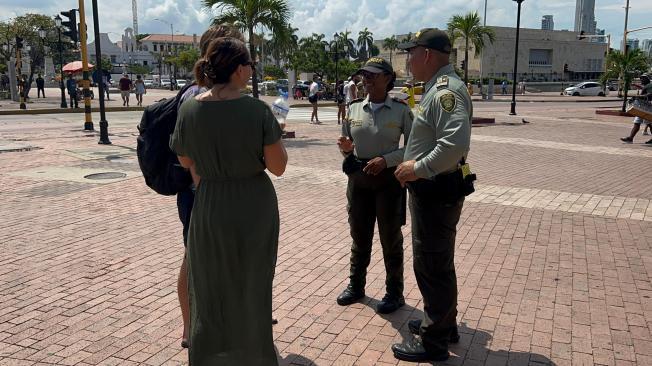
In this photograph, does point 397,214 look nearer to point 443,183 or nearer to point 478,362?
point 443,183

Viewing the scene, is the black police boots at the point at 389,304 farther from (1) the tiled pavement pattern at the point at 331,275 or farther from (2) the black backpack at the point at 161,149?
(2) the black backpack at the point at 161,149

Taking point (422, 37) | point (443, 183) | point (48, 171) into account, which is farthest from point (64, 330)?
point (48, 171)

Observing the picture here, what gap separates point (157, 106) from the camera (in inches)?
124

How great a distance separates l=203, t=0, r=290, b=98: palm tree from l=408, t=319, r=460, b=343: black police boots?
10.7m

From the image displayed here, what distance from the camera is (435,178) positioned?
10.6ft

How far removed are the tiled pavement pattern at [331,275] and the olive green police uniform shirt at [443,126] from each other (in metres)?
1.29

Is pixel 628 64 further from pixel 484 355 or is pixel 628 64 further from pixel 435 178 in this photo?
pixel 435 178

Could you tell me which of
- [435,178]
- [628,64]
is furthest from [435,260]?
[628,64]

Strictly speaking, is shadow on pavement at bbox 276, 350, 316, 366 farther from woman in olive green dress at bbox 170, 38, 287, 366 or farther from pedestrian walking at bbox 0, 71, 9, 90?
pedestrian walking at bbox 0, 71, 9, 90

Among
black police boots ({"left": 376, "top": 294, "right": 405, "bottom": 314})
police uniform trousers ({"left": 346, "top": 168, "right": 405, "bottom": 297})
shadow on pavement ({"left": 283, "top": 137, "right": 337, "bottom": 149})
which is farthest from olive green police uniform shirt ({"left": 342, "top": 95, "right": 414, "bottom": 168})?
shadow on pavement ({"left": 283, "top": 137, "right": 337, "bottom": 149})

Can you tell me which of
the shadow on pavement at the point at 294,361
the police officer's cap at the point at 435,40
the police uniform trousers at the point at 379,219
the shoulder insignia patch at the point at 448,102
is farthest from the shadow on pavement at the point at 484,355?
the police officer's cap at the point at 435,40

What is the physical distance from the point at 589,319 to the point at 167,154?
10.4 feet

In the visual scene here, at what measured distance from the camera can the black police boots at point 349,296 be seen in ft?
14.1

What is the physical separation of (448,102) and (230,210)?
1.33m
